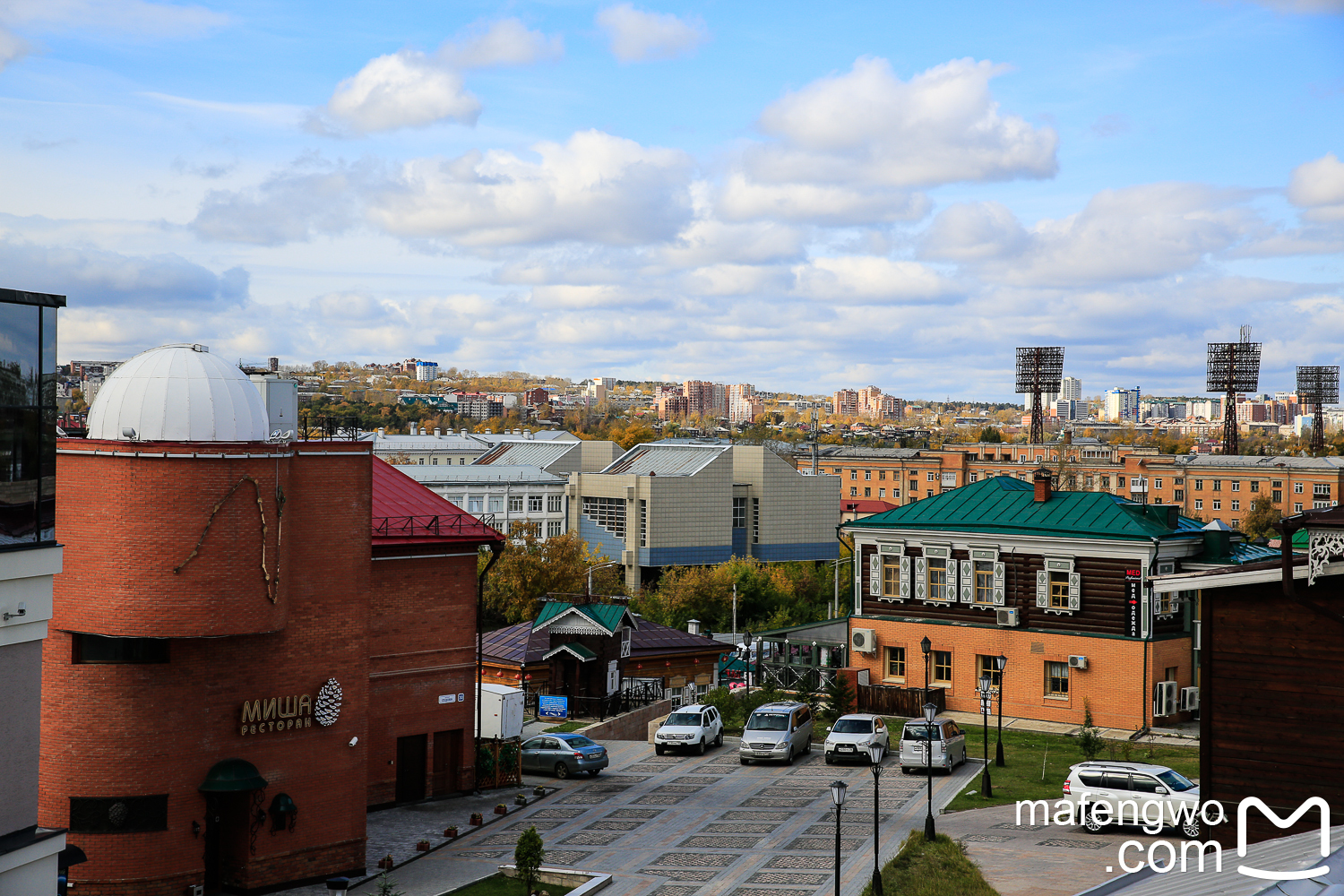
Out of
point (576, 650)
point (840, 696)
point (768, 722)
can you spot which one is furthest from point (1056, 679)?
point (576, 650)

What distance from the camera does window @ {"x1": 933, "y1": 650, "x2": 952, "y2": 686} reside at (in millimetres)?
42438

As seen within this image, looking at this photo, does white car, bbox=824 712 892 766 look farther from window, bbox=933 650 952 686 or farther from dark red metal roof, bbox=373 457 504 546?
dark red metal roof, bbox=373 457 504 546

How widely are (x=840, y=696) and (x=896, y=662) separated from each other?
4266mm

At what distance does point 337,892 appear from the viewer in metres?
15.9

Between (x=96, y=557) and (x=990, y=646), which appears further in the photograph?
(x=990, y=646)

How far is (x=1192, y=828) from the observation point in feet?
Answer: 82.0

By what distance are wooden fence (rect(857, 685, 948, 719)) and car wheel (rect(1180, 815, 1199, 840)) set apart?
15.8 meters

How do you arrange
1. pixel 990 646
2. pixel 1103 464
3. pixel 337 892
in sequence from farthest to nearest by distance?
pixel 1103 464 → pixel 990 646 → pixel 337 892

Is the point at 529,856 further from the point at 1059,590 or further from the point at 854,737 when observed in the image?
the point at 1059,590

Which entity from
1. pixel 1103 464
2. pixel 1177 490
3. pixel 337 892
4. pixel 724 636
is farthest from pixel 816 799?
pixel 1103 464

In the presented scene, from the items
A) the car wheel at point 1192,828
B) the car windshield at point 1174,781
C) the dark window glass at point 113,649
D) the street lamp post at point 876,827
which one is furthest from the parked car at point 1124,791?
the dark window glass at point 113,649

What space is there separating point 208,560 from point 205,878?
5856 millimetres

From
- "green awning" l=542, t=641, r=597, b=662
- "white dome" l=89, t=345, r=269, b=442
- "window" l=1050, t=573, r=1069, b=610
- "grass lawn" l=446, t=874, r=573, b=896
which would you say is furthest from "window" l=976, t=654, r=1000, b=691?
"white dome" l=89, t=345, r=269, b=442

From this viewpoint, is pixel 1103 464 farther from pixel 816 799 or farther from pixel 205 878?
pixel 205 878
